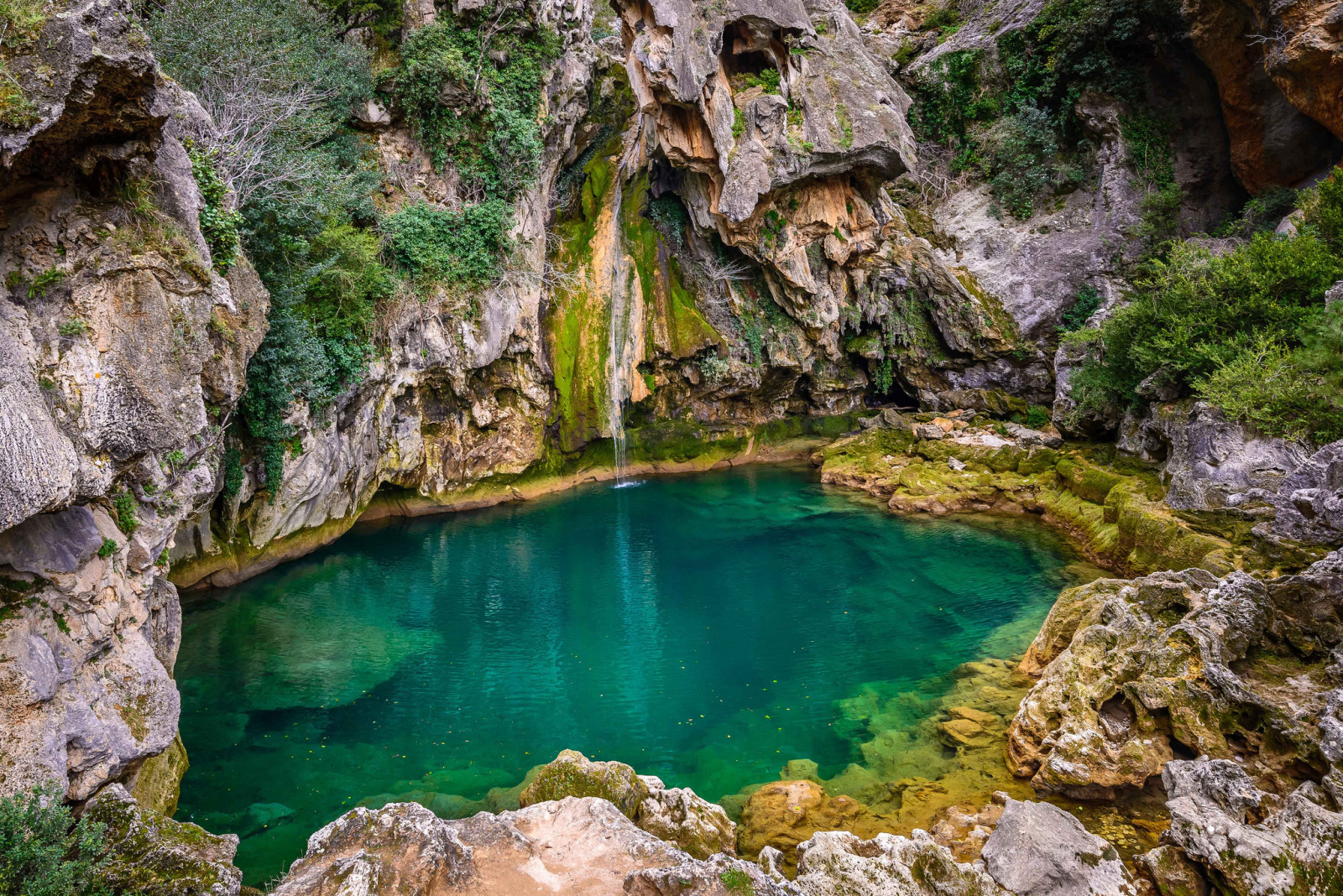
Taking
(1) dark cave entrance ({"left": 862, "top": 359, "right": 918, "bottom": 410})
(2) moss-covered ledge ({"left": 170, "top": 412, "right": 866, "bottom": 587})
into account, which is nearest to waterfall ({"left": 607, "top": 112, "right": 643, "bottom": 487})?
(2) moss-covered ledge ({"left": 170, "top": 412, "right": 866, "bottom": 587})

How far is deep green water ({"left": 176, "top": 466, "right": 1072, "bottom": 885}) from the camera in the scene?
894 centimetres

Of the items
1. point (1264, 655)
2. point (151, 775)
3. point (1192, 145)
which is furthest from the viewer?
point (1192, 145)

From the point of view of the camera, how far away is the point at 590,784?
7.09 meters

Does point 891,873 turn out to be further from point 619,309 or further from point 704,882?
point 619,309

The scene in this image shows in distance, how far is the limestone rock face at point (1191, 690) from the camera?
732 centimetres

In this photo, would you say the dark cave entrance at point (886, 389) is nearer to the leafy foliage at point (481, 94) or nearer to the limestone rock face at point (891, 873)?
the leafy foliage at point (481, 94)

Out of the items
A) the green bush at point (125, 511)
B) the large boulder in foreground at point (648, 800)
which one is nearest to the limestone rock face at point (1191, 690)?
the large boulder in foreground at point (648, 800)

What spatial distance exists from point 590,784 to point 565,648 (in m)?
5.86

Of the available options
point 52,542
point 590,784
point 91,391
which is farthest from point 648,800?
point 91,391

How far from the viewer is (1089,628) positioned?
9500 mm

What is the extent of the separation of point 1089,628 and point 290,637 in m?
13.9

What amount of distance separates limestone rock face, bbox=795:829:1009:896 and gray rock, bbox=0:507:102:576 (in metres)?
7.61

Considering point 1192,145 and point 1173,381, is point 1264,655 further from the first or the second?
point 1192,145

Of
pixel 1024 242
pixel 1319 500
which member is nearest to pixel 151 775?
pixel 1319 500
